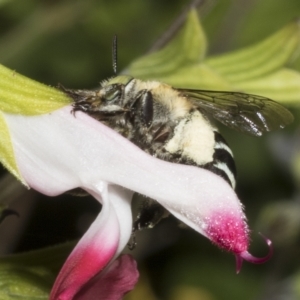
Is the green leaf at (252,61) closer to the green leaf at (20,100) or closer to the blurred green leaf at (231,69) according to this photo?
the blurred green leaf at (231,69)

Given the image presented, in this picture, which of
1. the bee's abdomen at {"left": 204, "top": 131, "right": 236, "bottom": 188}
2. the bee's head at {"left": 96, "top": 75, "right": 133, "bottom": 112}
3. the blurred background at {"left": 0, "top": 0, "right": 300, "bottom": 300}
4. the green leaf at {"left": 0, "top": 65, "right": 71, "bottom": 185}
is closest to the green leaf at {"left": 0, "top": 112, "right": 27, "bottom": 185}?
the green leaf at {"left": 0, "top": 65, "right": 71, "bottom": 185}

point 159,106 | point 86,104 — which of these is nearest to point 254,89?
point 159,106

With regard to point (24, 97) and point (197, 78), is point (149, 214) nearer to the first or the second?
point (24, 97)

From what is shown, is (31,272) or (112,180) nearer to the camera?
(112,180)

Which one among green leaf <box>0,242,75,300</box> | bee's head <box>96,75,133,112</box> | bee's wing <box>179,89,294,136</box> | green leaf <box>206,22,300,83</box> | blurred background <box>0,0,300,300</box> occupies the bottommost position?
blurred background <box>0,0,300,300</box>

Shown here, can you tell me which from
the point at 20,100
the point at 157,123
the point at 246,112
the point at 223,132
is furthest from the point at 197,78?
the point at 223,132

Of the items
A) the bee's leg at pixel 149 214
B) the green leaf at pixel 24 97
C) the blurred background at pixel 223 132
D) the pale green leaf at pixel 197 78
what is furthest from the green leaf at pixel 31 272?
the blurred background at pixel 223 132

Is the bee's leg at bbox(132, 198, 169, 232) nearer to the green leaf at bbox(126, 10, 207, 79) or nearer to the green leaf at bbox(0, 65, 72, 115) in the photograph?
the green leaf at bbox(0, 65, 72, 115)
